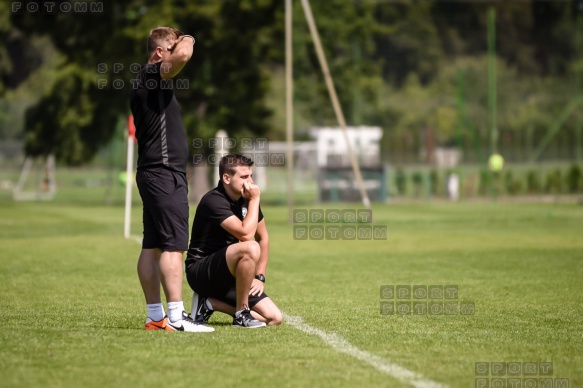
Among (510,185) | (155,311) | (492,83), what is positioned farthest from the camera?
(510,185)

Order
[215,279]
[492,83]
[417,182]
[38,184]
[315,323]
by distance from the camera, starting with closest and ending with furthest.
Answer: [215,279]
[315,323]
[492,83]
[417,182]
[38,184]

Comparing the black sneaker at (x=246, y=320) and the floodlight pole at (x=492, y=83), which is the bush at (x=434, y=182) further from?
the black sneaker at (x=246, y=320)

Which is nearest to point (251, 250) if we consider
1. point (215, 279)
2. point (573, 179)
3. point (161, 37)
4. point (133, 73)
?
point (215, 279)

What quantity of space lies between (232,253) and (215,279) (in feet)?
1.02

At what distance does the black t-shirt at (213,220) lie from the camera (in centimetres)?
838

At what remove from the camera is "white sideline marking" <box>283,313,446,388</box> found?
595 centimetres

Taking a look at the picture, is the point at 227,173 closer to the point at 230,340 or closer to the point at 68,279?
the point at 230,340

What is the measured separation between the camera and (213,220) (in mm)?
8422

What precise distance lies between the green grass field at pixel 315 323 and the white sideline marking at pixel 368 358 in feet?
0.04

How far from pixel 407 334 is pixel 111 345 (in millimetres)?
2214

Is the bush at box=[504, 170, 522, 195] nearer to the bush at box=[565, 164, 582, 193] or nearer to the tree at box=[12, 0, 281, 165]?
the bush at box=[565, 164, 582, 193]

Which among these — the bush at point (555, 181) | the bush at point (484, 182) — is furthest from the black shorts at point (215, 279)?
the bush at point (555, 181)

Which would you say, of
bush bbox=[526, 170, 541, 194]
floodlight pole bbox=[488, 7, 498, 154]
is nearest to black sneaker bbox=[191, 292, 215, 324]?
floodlight pole bbox=[488, 7, 498, 154]

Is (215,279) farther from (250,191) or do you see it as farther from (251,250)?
(250,191)
